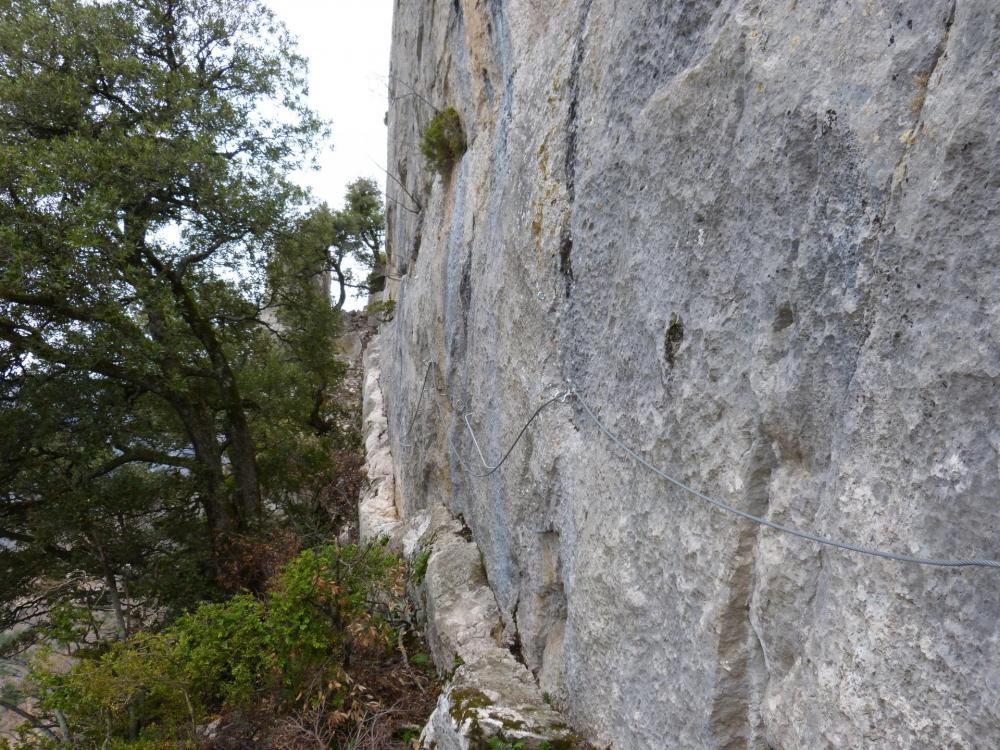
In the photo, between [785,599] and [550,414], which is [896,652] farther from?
[550,414]

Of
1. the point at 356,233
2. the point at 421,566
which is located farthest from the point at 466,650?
the point at 356,233

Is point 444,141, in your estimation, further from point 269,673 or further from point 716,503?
point 716,503

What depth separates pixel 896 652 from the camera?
211 centimetres

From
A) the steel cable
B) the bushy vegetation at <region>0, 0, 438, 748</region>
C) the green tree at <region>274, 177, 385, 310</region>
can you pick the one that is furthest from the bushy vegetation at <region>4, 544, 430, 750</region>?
the green tree at <region>274, 177, 385, 310</region>

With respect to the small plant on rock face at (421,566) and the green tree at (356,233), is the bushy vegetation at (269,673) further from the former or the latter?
the green tree at (356,233)

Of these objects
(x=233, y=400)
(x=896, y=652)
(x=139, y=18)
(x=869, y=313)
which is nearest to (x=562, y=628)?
(x=896, y=652)

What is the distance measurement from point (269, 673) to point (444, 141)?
5.82 metres

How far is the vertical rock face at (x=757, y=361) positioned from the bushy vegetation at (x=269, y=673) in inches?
73.5

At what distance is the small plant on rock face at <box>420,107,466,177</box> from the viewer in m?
8.00

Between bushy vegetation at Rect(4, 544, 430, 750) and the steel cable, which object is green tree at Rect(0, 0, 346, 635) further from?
the steel cable

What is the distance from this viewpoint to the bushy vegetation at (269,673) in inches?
249

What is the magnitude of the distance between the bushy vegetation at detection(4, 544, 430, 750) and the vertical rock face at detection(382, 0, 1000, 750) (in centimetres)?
187

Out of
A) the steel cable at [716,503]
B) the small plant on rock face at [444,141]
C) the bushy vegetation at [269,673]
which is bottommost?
the bushy vegetation at [269,673]

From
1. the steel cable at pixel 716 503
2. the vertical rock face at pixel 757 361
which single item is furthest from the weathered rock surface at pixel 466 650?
the steel cable at pixel 716 503
